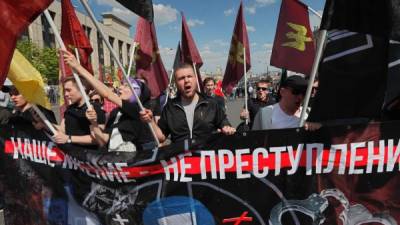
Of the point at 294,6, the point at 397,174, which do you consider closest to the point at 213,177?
the point at 397,174

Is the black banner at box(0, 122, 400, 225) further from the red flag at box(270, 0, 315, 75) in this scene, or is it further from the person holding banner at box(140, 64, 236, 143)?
the red flag at box(270, 0, 315, 75)

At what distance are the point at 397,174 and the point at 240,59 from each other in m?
3.80

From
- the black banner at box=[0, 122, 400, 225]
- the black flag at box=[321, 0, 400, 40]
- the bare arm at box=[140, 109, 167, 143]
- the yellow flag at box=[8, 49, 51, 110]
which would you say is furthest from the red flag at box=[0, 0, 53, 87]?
the black flag at box=[321, 0, 400, 40]

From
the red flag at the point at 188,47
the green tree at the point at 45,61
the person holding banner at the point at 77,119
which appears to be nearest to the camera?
the person holding banner at the point at 77,119

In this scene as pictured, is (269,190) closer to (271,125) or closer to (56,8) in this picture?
(271,125)

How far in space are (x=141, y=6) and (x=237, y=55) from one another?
3411 millimetres

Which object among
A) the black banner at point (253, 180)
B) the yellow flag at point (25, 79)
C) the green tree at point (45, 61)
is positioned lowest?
the black banner at point (253, 180)

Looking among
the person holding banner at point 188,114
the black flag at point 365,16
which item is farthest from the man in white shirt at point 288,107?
the black flag at point 365,16

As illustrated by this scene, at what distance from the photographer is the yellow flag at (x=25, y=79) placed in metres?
3.35

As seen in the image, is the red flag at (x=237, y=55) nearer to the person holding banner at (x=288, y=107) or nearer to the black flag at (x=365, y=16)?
the person holding banner at (x=288, y=107)

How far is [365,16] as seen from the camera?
2.67 meters

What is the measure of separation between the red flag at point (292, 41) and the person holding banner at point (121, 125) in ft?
6.33

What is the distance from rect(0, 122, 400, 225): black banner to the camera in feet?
9.59

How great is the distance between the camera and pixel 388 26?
8.39 ft
